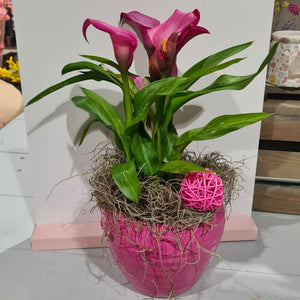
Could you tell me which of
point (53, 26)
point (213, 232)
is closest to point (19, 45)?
point (53, 26)

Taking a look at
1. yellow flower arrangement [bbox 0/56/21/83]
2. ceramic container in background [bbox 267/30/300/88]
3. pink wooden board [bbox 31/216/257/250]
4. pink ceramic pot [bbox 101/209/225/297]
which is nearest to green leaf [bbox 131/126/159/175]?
pink ceramic pot [bbox 101/209/225/297]

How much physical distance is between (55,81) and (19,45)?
11cm

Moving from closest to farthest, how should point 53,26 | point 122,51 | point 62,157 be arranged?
point 122,51 < point 53,26 < point 62,157

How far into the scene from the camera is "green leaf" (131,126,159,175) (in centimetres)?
71

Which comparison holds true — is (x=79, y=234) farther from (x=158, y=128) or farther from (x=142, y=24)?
(x=142, y=24)

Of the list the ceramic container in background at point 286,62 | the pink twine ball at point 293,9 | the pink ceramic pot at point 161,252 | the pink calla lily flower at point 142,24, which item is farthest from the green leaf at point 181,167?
the pink twine ball at point 293,9

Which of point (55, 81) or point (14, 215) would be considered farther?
point (14, 215)

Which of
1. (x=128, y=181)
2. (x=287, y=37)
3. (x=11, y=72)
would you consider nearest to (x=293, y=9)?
(x=287, y=37)

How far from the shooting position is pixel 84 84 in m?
0.86

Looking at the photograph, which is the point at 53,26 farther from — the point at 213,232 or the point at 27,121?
the point at 213,232

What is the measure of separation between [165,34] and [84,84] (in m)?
0.29

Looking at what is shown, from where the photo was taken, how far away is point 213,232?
0.72 m

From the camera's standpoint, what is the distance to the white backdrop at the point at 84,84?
2.63 feet

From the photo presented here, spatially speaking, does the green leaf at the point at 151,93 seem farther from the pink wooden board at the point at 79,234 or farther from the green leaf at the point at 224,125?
the pink wooden board at the point at 79,234
